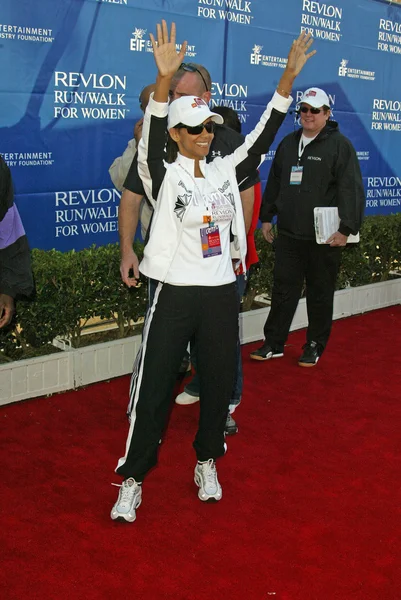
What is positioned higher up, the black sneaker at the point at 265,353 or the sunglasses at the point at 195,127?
the sunglasses at the point at 195,127

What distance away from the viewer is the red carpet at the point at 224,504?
10.4ft

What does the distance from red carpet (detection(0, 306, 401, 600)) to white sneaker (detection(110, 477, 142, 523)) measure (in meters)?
0.05

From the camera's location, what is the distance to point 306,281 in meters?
6.00

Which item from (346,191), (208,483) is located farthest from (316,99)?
(208,483)

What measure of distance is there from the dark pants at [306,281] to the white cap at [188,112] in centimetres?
263

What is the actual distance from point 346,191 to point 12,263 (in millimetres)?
2805

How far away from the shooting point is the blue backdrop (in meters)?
5.97

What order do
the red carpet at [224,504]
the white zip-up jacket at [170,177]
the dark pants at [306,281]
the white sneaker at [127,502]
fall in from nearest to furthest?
the red carpet at [224,504] → the white zip-up jacket at [170,177] → the white sneaker at [127,502] → the dark pants at [306,281]

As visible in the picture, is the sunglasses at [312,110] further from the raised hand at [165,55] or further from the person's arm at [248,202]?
the raised hand at [165,55]

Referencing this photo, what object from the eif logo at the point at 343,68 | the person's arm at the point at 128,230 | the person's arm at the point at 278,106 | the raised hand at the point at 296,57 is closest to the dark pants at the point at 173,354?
the person's arm at the point at 128,230

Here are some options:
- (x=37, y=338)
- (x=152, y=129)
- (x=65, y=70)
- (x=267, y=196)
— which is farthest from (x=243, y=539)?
(x=65, y=70)

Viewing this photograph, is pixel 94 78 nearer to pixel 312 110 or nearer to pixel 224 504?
pixel 312 110

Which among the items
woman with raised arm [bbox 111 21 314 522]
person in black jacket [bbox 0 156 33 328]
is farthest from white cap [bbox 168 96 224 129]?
person in black jacket [bbox 0 156 33 328]

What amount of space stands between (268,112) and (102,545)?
204cm
